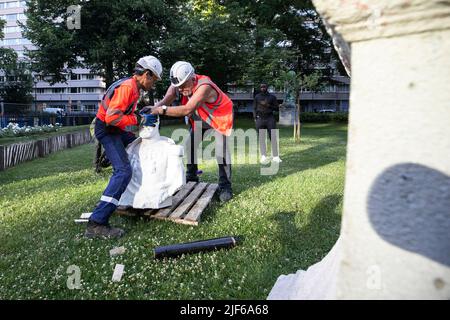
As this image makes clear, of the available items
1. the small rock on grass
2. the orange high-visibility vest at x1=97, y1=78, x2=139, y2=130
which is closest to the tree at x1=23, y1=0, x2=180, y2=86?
the orange high-visibility vest at x1=97, y1=78, x2=139, y2=130

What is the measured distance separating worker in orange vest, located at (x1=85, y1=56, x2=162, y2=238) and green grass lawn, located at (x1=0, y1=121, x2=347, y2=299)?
0.24 m

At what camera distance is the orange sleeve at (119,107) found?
418cm

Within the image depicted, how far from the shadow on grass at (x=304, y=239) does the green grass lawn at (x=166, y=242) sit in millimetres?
10

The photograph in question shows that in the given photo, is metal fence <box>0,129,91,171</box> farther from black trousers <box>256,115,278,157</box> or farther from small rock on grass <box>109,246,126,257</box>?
small rock on grass <box>109,246,126,257</box>

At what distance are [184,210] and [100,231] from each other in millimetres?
1095

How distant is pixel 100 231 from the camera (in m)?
4.13

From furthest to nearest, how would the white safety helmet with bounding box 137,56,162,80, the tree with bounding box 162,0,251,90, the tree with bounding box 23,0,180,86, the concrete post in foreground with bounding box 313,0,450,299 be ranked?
the tree with bounding box 162,0,251,90 < the tree with bounding box 23,0,180,86 < the white safety helmet with bounding box 137,56,162,80 < the concrete post in foreground with bounding box 313,0,450,299

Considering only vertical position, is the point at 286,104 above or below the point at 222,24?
below

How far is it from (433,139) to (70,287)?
9.53 ft

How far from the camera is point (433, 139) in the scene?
3.94 feet

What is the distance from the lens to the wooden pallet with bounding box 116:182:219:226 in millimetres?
4555

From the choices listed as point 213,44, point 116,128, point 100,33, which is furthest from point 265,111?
point 100,33

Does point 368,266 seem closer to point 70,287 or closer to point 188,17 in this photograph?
point 70,287
